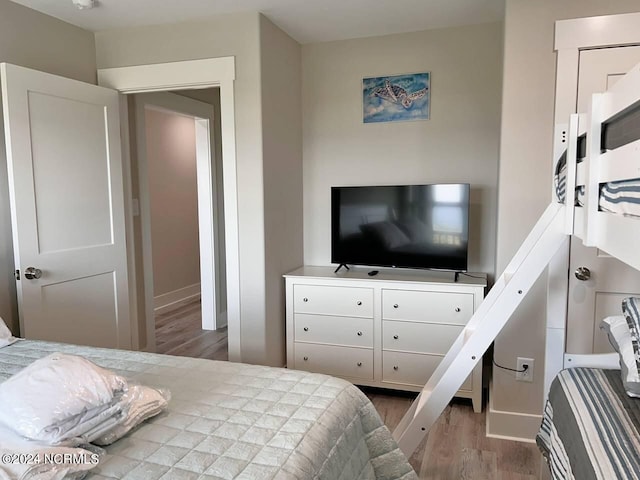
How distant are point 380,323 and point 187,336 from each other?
2127mm

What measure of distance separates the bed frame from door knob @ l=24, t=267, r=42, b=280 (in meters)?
2.07

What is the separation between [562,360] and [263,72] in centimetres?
224

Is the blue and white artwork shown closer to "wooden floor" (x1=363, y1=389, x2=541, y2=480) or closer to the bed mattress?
"wooden floor" (x1=363, y1=389, x2=541, y2=480)

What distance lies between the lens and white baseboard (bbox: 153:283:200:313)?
5.23 meters

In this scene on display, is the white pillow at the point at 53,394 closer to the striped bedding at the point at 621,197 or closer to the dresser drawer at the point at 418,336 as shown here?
the striped bedding at the point at 621,197

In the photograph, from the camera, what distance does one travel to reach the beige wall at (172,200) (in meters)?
5.21

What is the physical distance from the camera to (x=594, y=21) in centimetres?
223

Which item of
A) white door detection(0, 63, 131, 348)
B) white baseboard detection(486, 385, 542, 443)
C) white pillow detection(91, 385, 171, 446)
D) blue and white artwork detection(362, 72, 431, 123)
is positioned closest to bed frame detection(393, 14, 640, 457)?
white baseboard detection(486, 385, 542, 443)

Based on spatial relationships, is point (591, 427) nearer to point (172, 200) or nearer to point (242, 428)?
point (242, 428)

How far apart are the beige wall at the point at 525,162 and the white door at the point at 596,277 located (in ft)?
0.48

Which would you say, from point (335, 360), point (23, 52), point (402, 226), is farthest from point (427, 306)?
point (23, 52)

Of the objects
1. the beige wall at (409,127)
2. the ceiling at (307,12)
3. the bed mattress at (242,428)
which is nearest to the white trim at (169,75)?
the ceiling at (307,12)

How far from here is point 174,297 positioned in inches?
217

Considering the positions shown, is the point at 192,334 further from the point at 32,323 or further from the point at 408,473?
the point at 408,473
